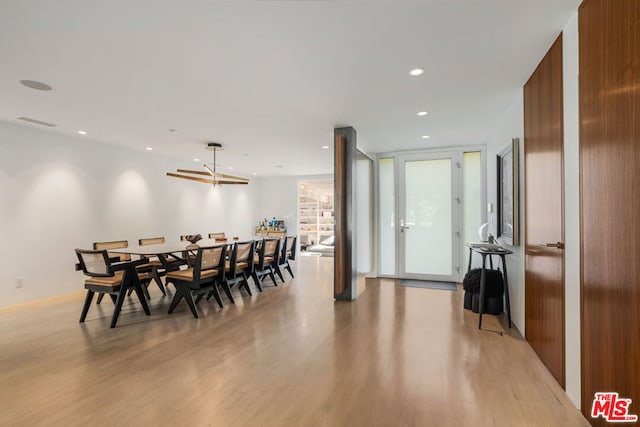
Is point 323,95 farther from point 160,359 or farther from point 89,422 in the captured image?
point 89,422

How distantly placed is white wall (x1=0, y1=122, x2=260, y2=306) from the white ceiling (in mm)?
624

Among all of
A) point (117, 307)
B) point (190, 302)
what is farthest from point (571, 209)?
point (117, 307)

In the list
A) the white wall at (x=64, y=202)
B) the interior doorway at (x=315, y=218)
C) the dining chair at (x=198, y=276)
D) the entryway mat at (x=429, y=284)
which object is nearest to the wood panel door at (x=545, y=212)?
the entryway mat at (x=429, y=284)

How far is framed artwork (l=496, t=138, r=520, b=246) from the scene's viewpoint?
3053 mm

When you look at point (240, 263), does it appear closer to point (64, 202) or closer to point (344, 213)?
point (344, 213)

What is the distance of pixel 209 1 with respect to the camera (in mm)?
1787

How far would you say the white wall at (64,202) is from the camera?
13.8 ft

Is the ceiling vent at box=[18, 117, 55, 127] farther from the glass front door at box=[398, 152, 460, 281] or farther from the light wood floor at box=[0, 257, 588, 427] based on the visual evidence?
the glass front door at box=[398, 152, 460, 281]

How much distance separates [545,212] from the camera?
7.79ft

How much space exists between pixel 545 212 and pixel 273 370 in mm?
2473

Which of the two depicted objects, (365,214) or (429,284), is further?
(365,214)

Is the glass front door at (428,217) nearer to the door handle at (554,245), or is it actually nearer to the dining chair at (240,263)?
the dining chair at (240,263)

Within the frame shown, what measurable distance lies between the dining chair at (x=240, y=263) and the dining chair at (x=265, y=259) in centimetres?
22

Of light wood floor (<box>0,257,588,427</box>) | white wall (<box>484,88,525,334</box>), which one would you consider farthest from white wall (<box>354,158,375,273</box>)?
white wall (<box>484,88,525,334</box>)
